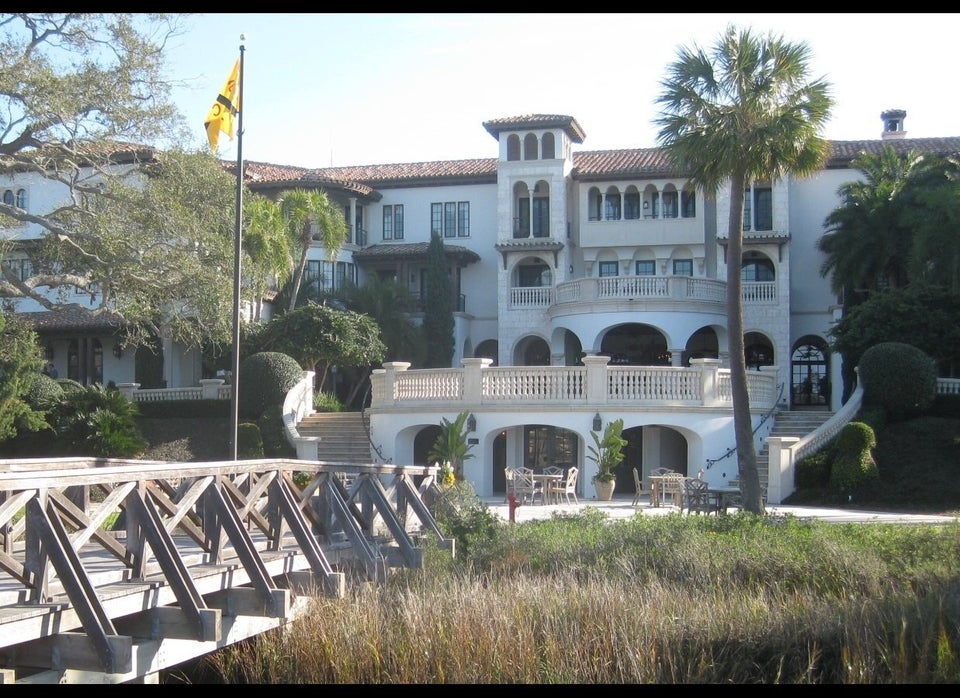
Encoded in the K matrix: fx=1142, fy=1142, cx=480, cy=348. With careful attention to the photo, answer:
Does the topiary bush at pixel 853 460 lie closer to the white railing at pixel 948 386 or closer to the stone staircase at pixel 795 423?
the stone staircase at pixel 795 423

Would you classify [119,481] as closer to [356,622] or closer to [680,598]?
[356,622]

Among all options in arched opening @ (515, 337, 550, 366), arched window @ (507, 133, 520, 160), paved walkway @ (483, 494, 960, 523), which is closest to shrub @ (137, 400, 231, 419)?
paved walkway @ (483, 494, 960, 523)

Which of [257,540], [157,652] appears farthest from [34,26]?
[157,652]

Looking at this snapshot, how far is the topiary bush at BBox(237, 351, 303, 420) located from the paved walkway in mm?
8793

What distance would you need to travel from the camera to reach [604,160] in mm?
48094

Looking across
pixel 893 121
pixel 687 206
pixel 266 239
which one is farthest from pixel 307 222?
pixel 893 121

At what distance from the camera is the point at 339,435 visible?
1320 inches

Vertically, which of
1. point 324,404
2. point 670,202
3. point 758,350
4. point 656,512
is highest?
point 670,202

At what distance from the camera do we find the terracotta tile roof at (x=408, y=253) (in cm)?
4703

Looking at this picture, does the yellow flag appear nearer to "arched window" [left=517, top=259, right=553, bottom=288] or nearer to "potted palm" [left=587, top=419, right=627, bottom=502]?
"potted palm" [left=587, top=419, right=627, bottom=502]

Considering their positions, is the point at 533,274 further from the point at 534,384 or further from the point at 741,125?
the point at 741,125

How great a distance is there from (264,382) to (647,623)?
82.7 feet

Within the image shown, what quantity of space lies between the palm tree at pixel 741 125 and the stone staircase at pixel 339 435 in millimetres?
12238

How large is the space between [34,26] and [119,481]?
18877 mm
